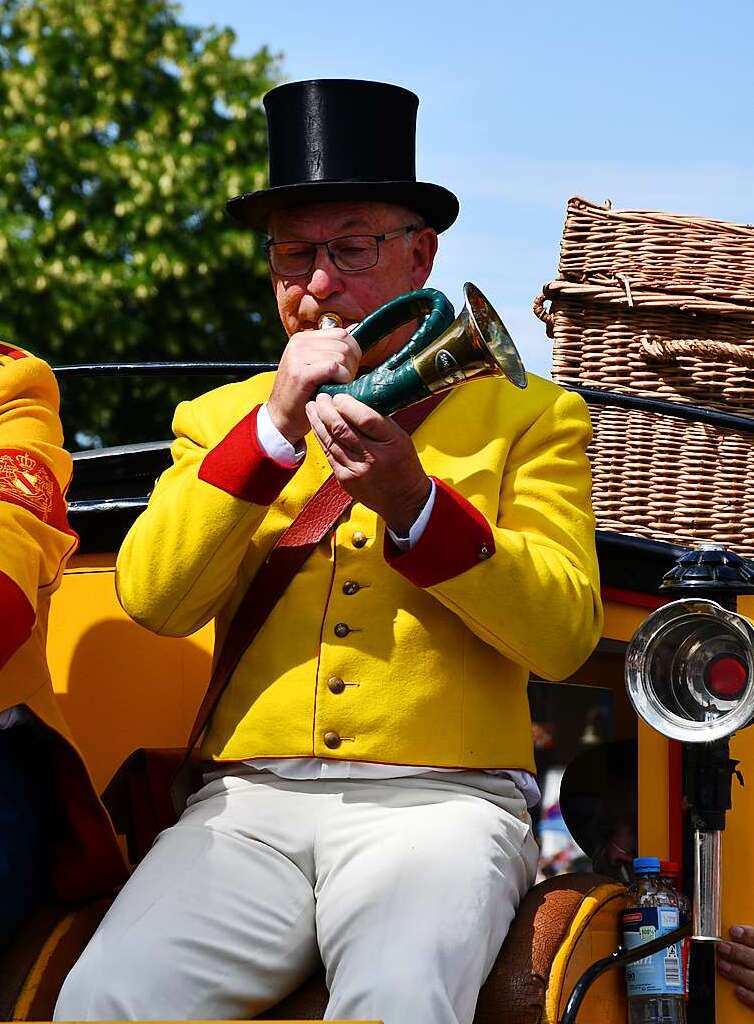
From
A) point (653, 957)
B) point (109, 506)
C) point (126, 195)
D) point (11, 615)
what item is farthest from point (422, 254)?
point (126, 195)

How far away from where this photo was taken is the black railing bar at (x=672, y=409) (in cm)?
389

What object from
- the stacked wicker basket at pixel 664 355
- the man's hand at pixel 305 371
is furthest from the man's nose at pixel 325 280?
the stacked wicker basket at pixel 664 355

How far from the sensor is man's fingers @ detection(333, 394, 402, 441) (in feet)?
8.59

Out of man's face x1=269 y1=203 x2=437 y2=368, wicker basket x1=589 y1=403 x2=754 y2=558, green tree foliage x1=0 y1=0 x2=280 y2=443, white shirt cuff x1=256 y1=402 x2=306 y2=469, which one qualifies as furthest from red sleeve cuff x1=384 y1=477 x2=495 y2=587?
green tree foliage x1=0 y1=0 x2=280 y2=443

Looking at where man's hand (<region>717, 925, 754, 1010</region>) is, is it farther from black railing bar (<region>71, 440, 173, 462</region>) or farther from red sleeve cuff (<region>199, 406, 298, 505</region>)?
black railing bar (<region>71, 440, 173, 462</region>)

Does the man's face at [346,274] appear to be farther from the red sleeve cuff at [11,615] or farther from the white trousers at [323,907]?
the white trousers at [323,907]

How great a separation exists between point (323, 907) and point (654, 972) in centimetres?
61

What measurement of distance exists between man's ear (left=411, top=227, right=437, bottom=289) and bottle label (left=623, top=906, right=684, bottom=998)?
4.17 ft

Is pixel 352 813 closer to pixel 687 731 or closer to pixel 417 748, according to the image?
pixel 417 748

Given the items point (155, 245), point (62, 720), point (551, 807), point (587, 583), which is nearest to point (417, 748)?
point (587, 583)

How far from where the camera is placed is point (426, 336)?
274 cm

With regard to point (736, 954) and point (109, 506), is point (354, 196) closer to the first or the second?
point (109, 506)

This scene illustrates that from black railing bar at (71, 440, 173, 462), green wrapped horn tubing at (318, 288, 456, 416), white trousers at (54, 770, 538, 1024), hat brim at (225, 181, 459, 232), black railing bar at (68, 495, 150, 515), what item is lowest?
white trousers at (54, 770, 538, 1024)

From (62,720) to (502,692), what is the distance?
2.63ft
